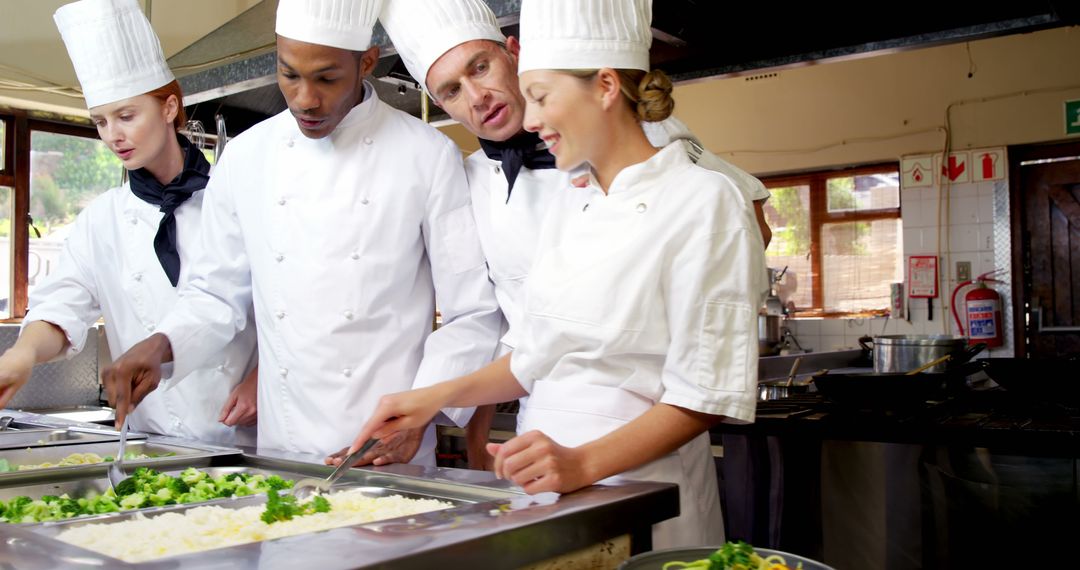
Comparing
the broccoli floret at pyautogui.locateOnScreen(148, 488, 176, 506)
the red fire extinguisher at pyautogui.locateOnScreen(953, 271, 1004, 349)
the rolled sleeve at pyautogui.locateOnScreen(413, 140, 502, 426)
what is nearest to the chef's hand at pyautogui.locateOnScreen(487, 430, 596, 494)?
the broccoli floret at pyautogui.locateOnScreen(148, 488, 176, 506)

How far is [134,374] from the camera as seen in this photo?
1.81 metres

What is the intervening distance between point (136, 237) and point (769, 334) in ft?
14.8

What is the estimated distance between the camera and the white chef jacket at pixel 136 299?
2203mm

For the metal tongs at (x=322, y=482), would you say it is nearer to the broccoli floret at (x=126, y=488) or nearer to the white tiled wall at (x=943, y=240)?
the broccoli floret at (x=126, y=488)

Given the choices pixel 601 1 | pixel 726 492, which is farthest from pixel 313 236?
pixel 726 492

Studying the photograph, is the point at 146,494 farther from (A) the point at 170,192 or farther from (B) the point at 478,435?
(A) the point at 170,192

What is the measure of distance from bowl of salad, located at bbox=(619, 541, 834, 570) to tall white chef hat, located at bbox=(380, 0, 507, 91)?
3.92 ft

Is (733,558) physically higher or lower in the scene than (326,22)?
lower

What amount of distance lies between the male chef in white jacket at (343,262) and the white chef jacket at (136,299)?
229mm

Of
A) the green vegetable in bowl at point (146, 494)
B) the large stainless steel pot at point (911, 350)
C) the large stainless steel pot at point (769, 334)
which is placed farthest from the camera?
the large stainless steel pot at point (769, 334)

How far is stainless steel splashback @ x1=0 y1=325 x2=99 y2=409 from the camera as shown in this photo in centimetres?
387

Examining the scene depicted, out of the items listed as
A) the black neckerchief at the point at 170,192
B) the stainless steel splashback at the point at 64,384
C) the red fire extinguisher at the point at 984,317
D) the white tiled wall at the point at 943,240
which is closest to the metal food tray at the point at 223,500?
the black neckerchief at the point at 170,192

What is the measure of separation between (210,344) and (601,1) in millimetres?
1123

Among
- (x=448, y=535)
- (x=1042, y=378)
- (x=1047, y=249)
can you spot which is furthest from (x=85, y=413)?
(x=1047, y=249)
